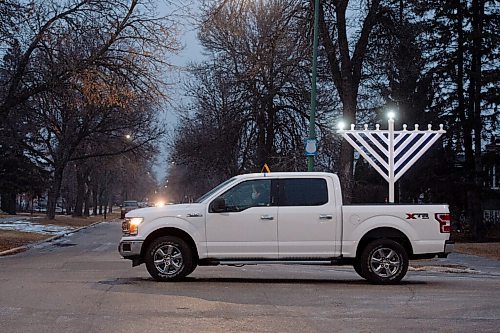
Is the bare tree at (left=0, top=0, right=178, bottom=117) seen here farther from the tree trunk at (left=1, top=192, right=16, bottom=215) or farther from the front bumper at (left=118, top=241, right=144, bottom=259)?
the tree trunk at (left=1, top=192, right=16, bottom=215)

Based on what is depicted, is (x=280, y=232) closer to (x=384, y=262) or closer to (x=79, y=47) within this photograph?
(x=384, y=262)

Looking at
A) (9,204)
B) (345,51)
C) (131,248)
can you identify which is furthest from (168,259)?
(9,204)

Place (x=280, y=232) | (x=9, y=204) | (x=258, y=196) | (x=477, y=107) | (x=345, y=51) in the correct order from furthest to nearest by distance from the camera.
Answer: (x=9, y=204)
(x=477, y=107)
(x=345, y=51)
(x=258, y=196)
(x=280, y=232)

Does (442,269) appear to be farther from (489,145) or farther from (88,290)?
(489,145)

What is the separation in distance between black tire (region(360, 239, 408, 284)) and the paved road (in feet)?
0.91

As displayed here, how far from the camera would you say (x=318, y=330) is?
28.0 feet

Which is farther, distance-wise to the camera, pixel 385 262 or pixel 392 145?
pixel 392 145

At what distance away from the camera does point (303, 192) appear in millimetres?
13367

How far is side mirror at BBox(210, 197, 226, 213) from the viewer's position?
13055mm

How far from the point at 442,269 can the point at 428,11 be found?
2373 centimetres

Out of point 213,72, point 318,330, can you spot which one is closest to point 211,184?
point 213,72

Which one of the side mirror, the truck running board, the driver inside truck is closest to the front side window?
the driver inside truck

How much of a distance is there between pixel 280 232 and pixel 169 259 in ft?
6.66

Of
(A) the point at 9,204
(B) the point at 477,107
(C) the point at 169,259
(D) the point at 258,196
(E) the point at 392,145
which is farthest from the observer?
(A) the point at 9,204
